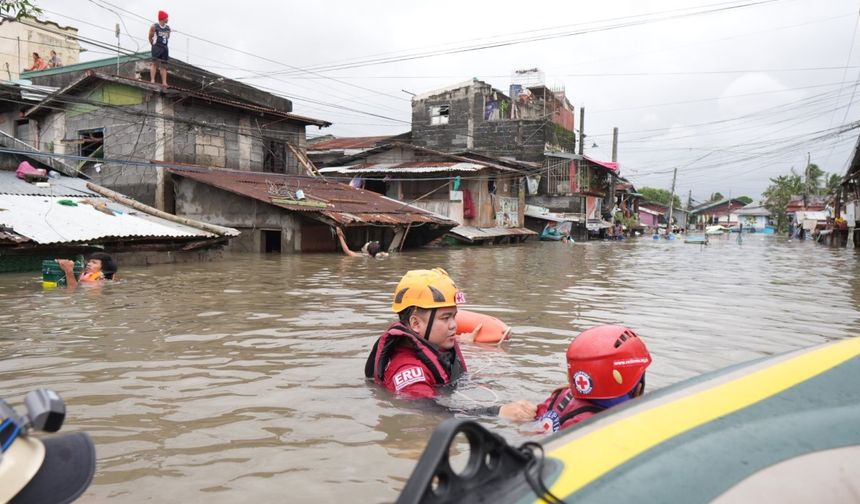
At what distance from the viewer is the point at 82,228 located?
14.3 metres

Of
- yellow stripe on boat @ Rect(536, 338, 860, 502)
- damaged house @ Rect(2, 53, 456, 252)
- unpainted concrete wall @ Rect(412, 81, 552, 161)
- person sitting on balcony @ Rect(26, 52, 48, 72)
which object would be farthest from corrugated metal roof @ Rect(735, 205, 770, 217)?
yellow stripe on boat @ Rect(536, 338, 860, 502)

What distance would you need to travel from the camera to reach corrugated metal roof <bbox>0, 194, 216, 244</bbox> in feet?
43.6

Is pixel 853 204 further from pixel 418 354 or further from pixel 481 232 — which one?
pixel 418 354

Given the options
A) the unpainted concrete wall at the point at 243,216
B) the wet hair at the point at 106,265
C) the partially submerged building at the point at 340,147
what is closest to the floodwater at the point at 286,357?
the wet hair at the point at 106,265

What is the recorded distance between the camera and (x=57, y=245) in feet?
43.3

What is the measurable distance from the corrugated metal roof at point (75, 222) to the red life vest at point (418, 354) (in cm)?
1087

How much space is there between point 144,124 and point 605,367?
22221 mm

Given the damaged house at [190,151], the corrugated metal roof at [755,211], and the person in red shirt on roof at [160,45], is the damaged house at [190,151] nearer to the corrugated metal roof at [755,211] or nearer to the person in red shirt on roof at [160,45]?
the person in red shirt on roof at [160,45]

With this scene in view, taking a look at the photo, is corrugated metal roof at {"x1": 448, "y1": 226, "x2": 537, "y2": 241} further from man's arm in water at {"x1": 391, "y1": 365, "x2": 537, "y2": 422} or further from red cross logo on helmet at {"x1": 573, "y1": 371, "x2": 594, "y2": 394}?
red cross logo on helmet at {"x1": 573, "y1": 371, "x2": 594, "y2": 394}

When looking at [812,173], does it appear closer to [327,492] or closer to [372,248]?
[372,248]

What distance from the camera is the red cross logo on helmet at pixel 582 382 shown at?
120 inches

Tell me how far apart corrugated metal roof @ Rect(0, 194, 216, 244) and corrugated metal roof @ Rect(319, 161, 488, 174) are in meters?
15.4

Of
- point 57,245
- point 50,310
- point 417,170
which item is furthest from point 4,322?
point 417,170

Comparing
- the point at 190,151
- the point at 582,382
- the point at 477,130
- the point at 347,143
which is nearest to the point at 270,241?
the point at 190,151
